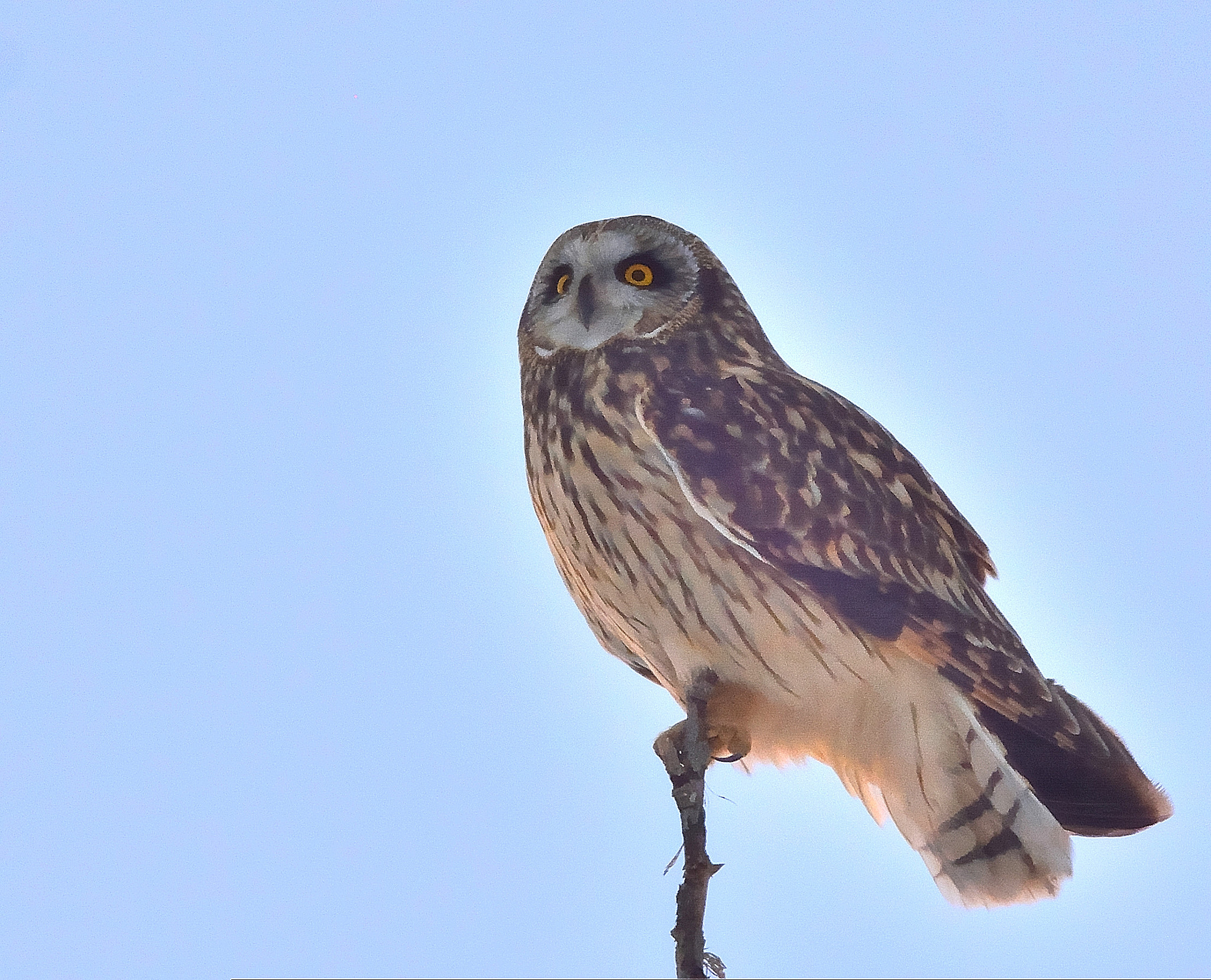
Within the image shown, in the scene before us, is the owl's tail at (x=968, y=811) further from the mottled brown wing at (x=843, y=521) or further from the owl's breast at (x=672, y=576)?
the owl's breast at (x=672, y=576)

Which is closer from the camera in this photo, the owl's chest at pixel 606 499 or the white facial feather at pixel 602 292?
the owl's chest at pixel 606 499

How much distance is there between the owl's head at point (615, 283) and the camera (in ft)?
9.16

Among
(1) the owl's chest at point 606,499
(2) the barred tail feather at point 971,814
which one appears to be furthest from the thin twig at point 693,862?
(2) the barred tail feather at point 971,814

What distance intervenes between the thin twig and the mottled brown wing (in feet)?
1.37

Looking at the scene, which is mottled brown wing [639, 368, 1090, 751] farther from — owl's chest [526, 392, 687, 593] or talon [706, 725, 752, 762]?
talon [706, 725, 752, 762]

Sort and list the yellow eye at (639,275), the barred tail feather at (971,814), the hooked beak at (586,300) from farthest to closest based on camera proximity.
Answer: the yellow eye at (639,275) → the hooked beak at (586,300) → the barred tail feather at (971,814)

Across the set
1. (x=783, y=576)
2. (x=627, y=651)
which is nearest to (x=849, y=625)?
(x=783, y=576)

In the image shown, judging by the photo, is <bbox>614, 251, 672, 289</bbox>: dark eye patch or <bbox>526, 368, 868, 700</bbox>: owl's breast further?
<bbox>614, 251, 672, 289</bbox>: dark eye patch

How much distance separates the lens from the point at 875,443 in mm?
2744

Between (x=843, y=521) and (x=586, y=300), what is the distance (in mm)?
773

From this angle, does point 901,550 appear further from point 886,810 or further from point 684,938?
point 684,938

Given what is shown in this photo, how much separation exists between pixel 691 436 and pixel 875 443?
1.68 feet

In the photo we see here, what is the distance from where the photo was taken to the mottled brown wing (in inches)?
94.7

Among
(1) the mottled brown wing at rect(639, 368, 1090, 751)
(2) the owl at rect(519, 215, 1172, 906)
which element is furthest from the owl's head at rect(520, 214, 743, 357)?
(1) the mottled brown wing at rect(639, 368, 1090, 751)
